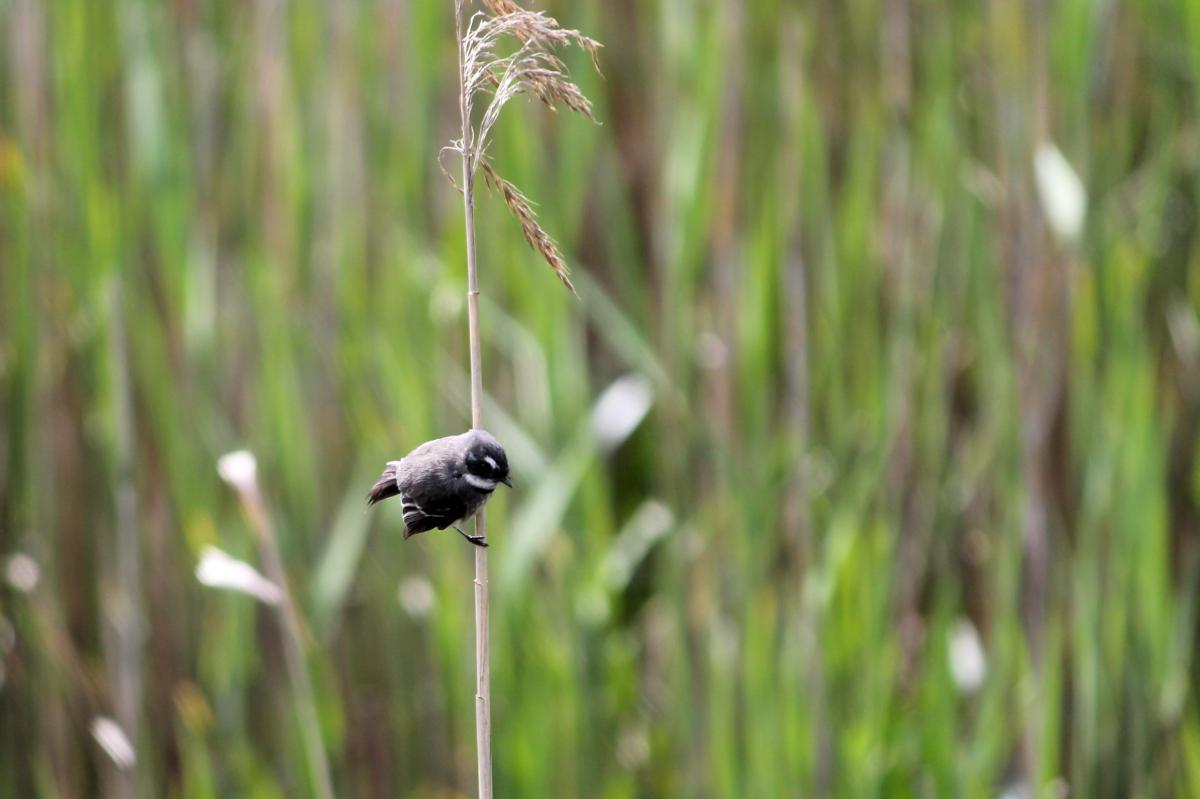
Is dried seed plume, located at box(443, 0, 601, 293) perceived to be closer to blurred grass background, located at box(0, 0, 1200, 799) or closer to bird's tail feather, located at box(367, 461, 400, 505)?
bird's tail feather, located at box(367, 461, 400, 505)

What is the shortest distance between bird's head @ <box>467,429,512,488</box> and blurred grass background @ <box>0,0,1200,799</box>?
698 mm

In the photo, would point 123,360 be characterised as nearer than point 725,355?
Yes

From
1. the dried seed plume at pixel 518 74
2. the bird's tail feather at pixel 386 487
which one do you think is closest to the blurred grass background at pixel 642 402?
the bird's tail feather at pixel 386 487

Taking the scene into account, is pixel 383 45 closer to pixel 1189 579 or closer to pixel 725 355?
pixel 725 355

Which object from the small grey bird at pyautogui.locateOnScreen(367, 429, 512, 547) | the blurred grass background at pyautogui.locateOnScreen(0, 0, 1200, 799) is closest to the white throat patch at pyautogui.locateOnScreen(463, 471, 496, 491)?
the small grey bird at pyautogui.locateOnScreen(367, 429, 512, 547)

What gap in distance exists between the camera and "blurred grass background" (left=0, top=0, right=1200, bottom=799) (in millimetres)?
1287

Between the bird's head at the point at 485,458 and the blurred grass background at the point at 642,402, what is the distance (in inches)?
27.5

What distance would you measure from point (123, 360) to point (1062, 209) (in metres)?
1.01

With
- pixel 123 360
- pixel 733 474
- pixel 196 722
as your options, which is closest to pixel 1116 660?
pixel 733 474

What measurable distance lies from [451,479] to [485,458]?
0.02 metres

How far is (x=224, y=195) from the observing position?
5.19ft

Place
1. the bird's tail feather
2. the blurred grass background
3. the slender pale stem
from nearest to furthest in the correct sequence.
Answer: the slender pale stem → the bird's tail feather → the blurred grass background

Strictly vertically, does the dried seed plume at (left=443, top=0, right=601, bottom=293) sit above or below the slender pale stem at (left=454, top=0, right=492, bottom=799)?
above

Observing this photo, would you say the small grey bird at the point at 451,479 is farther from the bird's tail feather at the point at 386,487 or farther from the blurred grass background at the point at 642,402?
the blurred grass background at the point at 642,402
